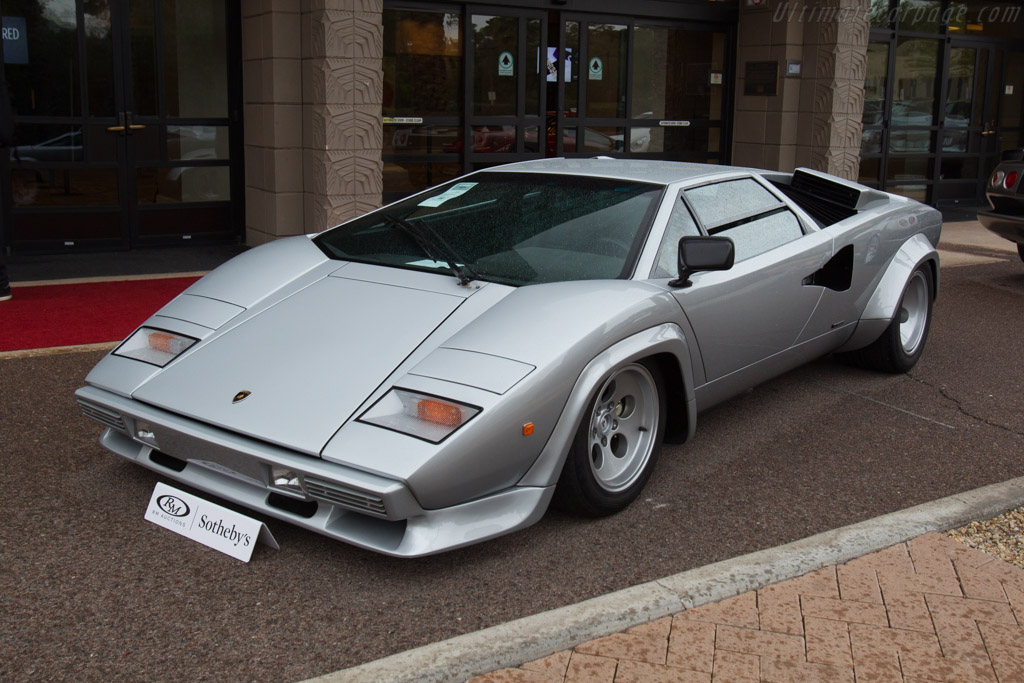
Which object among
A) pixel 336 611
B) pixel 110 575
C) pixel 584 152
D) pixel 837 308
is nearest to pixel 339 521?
pixel 336 611

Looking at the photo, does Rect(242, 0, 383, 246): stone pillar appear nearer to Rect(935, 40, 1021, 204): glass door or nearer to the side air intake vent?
the side air intake vent

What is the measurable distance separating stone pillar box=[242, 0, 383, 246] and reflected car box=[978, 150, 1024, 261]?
5.42 metres

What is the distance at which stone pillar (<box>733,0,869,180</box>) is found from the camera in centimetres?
1146

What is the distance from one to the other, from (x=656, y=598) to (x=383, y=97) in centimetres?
773

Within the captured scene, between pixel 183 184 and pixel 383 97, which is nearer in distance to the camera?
pixel 183 184

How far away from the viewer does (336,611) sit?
3059 mm

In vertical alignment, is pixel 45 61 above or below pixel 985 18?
below

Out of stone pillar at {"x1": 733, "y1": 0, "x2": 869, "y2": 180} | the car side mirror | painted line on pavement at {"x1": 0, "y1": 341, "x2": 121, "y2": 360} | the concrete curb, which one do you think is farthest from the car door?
stone pillar at {"x1": 733, "y1": 0, "x2": 869, "y2": 180}

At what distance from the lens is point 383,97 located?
392 inches

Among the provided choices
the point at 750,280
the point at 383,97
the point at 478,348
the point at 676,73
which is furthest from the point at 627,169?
the point at 676,73

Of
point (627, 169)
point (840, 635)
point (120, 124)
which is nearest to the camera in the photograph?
point (840, 635)

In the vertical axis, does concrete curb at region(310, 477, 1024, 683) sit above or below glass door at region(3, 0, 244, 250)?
below

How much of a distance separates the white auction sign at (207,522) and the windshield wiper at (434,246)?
1.17 meters

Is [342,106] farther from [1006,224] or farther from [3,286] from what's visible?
[1006,224]
